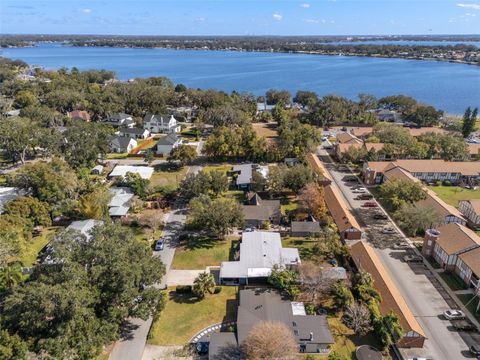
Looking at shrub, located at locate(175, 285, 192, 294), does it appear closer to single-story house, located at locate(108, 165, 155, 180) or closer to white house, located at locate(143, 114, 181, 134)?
single-story house, located at locate(108, 165, 155, 180)

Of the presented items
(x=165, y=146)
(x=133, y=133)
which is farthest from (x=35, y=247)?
(x=133, y=133)

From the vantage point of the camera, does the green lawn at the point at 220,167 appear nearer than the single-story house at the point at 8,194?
No

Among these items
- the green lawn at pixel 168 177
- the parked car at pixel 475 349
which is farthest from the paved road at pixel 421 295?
the green lawn at pixel 168 177

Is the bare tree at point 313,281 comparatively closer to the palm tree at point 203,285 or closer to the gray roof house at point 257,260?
the gray roof house at point 257,260

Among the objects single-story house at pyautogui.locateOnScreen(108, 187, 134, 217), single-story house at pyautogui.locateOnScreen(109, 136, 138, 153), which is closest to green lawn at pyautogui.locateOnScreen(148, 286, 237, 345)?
single-story house at pyautogui.locateOnScreen(108, 187, 134, 217)

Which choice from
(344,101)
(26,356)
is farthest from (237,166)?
(344,101)
